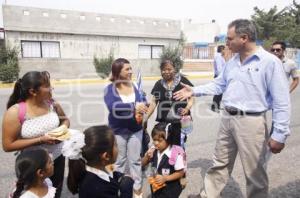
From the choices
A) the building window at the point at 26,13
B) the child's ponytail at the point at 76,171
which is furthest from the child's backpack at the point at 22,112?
the building window at the point at 26,13

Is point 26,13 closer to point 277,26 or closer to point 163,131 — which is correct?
point 163,131

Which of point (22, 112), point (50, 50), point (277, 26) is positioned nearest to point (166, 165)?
point (22, 112)

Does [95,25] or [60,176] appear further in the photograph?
[95,25]

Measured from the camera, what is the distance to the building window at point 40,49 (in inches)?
875

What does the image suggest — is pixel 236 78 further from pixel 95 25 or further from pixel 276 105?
pixel 95 25

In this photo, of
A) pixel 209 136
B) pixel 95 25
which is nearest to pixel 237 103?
pixel 209 136

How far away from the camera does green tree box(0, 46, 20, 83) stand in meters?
18.0

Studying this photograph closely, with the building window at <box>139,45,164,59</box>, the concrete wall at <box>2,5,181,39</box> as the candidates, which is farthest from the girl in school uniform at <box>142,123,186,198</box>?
the building window at <box>139,45,164,59</box>

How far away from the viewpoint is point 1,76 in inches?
711

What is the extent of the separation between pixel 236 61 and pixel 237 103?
43 centimetres

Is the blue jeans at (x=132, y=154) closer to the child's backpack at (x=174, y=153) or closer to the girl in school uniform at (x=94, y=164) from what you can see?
the child's backpack at (x=174, y=153)

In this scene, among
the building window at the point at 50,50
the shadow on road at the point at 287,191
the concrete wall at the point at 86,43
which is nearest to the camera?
the shadow on road at the point at 287,191

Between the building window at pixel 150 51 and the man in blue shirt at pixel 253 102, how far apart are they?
23696 mm

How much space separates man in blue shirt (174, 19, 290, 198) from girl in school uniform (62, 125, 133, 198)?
1.46m
